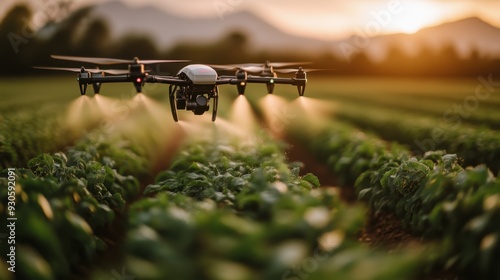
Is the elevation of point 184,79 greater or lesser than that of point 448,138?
greater

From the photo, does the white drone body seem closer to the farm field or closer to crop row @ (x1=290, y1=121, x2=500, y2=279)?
the farm field

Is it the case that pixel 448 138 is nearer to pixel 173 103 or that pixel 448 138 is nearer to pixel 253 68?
pixel 253 68

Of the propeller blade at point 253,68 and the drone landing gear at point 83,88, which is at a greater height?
the propeller blade at point 253,68

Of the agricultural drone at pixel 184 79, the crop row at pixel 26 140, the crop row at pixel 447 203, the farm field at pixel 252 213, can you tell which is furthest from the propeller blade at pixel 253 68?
the crop row at pixel 26 140

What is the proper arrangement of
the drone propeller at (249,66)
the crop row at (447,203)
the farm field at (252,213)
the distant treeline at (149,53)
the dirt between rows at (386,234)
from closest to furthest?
1. the farm field at (252,213)
2. the crop row at (447,203)
3. the dirt between rows at (386,234)
4. the drone propeller at (249,66)
5. the distant treeline at (149,53)

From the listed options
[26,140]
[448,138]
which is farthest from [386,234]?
[26,140]

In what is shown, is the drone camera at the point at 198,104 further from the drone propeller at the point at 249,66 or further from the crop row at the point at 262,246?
the crop row at the point at 262,246

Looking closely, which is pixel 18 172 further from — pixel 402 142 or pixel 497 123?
pixel 497 123
